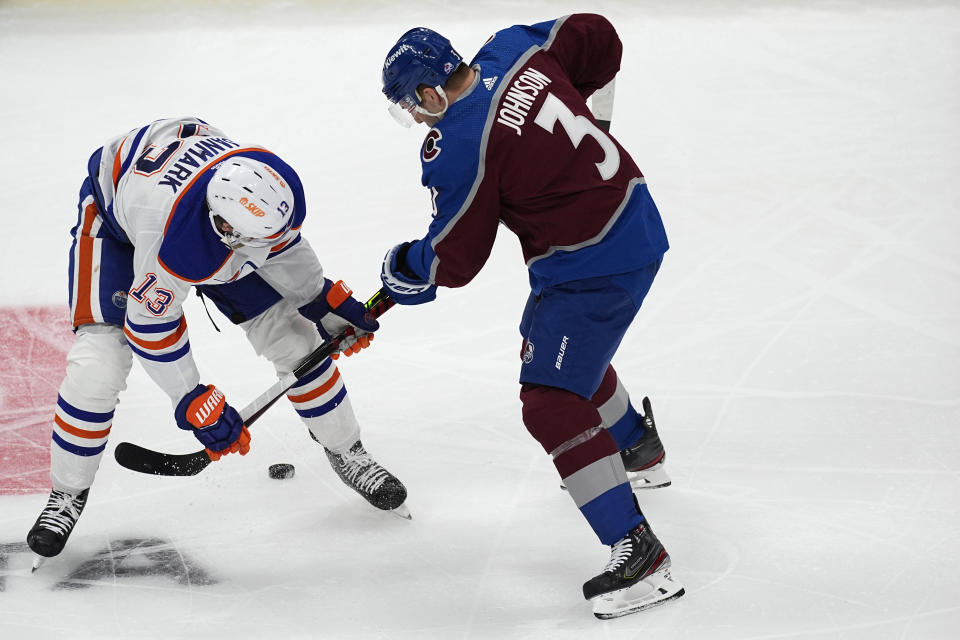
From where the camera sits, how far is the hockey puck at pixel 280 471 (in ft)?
8.93

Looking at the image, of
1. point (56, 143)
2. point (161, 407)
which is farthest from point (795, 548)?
point (56, 143)

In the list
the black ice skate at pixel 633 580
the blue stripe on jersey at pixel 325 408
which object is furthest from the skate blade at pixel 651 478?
the blue stripe on jersey at pixel 325 408

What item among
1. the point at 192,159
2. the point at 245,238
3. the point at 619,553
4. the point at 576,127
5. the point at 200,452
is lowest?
the point at 200,452

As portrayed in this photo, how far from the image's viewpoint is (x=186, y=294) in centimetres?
221

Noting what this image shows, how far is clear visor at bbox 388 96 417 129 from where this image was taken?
81.2 inches

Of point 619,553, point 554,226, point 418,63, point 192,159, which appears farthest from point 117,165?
point 619,553

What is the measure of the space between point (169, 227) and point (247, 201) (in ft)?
0.61

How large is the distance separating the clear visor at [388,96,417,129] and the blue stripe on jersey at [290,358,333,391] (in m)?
0.67

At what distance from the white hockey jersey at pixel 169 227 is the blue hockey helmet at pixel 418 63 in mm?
348

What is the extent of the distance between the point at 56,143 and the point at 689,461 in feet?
10.7

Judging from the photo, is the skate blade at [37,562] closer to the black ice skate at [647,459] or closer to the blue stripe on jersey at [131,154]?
the blue stripe on jersey at [131,154]

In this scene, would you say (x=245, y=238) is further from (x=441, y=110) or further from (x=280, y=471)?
(x=280, y=471)

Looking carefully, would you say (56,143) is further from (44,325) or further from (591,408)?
(591,408)

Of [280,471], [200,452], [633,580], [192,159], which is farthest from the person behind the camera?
[280,471]
